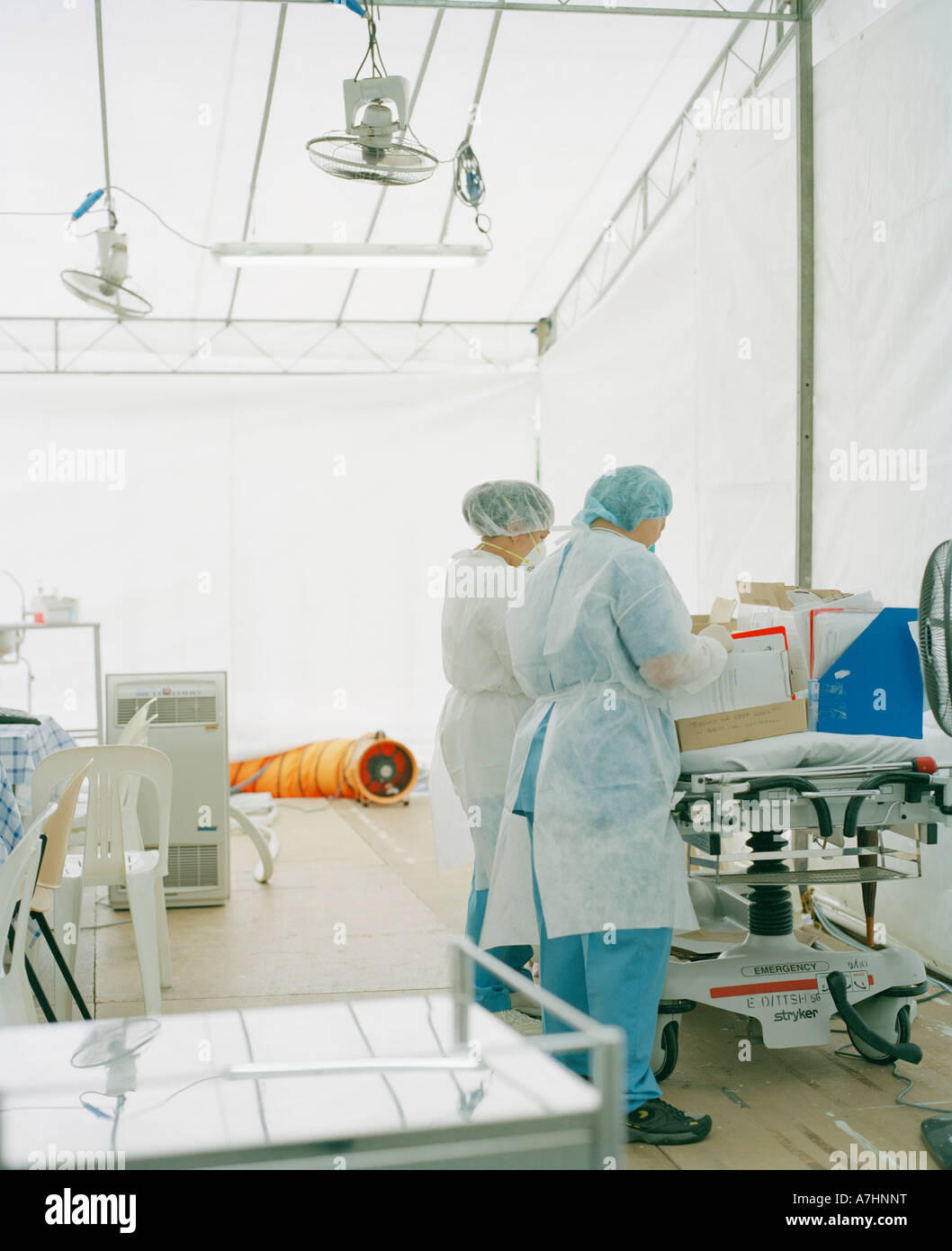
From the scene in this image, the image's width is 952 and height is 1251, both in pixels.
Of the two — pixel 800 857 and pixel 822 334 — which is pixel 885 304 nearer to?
pixel 822 334

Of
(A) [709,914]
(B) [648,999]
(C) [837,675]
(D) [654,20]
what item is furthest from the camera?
(D) [654,20]

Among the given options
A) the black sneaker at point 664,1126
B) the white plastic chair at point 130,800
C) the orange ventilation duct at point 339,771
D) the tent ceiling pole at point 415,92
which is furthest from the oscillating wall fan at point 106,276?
the black sneaker at point 664,1126

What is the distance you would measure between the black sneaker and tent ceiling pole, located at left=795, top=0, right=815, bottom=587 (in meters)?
2.42

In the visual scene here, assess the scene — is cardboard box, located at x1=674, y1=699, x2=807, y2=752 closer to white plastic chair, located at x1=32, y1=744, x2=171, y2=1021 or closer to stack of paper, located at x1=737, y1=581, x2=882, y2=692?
stack of paper, located at x1=737, y1=581, x2=882, y2=692

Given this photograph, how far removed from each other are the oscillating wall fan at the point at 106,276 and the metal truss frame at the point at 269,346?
82.8 inches

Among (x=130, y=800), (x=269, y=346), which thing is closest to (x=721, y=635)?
(x=130, y=800)

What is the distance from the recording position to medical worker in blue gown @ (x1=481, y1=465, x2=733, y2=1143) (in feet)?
8.09

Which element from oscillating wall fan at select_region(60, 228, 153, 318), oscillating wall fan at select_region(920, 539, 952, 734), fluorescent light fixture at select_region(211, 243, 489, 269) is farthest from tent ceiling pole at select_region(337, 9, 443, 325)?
oscillating wall fan at select_region(920, 539, 952, 734)

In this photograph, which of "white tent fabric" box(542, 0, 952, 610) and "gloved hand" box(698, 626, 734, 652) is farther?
"white tent fabric" box(542, 0, 952, 610)

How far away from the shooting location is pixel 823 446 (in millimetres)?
4332

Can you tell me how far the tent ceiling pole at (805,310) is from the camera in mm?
4398

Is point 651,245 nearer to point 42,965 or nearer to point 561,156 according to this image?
point 561,156
